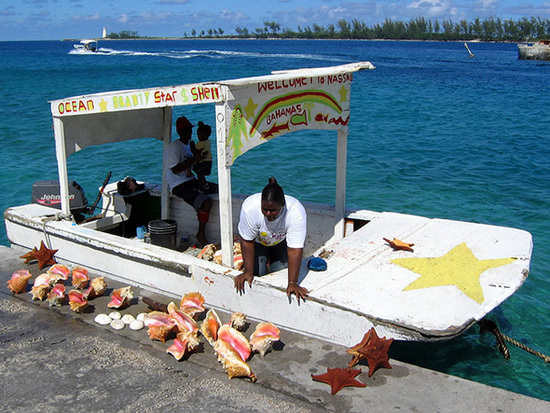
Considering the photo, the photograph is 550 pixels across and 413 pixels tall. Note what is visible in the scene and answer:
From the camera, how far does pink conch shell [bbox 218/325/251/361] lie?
4488 millimetres

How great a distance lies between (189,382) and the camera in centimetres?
429

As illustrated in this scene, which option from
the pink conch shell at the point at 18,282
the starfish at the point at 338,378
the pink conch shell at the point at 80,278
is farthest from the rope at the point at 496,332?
the pink conch shell at the point at 18,282

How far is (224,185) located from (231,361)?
1.49 meters

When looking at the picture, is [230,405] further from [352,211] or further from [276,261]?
[352,211]

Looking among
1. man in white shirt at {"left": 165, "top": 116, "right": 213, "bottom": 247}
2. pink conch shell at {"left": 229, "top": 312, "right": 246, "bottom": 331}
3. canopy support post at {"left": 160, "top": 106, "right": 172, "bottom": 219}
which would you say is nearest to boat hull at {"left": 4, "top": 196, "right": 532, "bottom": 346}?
pink conch shell at {"left": 229, "top": 312, "right": 246, "bottom": 331}

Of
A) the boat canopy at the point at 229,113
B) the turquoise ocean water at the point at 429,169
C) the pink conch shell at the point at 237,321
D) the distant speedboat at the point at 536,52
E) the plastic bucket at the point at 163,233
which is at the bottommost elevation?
the turquoise ocean water at the point at 429,169

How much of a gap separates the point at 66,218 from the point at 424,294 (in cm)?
429

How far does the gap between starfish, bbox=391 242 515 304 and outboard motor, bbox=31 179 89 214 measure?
4.31 metres

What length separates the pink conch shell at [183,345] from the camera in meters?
4.54

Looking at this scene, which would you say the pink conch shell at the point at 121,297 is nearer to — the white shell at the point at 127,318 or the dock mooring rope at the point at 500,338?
the white shell at the point at 127,318

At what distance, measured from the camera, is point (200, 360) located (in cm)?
458

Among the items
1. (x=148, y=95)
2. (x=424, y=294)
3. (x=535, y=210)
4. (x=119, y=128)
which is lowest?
(x=535, y=210)

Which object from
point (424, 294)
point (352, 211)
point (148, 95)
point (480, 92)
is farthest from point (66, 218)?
point (480, 92)

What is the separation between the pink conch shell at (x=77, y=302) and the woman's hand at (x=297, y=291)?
2.12 m
